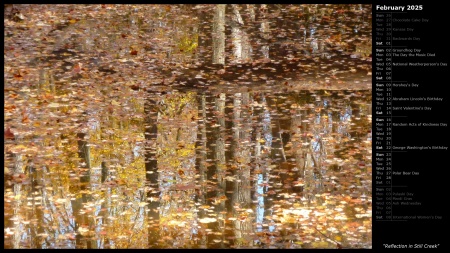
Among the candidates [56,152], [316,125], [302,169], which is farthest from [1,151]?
[316,125]

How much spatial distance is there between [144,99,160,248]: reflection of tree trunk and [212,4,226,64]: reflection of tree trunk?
12.8ft

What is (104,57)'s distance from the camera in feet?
60.7

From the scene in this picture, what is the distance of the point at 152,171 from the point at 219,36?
9695 mm

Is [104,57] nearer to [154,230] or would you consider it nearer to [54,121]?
[54,121]

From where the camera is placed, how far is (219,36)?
20.8 meters

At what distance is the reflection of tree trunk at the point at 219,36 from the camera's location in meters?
18.8

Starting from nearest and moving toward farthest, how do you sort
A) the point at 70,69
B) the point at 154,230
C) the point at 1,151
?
the point at 154,230
the point at 1,151
the point at 70,69

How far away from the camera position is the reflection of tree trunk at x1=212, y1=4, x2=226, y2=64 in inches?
742

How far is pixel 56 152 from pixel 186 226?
12.6ft
